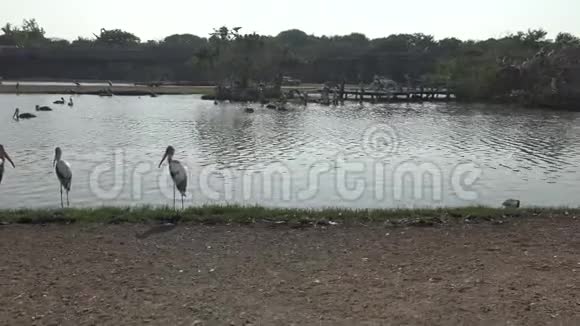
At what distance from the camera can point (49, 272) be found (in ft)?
23.6

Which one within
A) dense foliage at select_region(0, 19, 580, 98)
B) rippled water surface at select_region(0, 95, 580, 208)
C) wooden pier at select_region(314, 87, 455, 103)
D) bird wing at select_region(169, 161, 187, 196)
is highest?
dense foliage at select_region(0, 19, 580, 98)

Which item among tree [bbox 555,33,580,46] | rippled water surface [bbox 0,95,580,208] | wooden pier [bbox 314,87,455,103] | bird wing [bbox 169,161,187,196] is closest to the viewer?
bird wing [bbox 169,161,187,196]

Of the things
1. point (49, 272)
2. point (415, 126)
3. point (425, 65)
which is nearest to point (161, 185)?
point (49, 272)

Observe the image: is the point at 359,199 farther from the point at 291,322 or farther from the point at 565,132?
the point at 565,132

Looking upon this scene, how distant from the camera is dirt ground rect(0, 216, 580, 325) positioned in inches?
229

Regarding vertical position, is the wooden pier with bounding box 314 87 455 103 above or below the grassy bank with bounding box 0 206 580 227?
above

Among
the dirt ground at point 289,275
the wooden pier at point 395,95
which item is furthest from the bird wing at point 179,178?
the wooden pier at point 395,95

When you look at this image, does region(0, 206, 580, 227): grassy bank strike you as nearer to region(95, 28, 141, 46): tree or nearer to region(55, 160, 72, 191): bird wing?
region(55, 160, 72, 191): bird wing

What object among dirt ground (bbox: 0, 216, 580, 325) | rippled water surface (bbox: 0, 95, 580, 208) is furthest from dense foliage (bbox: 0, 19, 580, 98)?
dirt ground (bbox: 0, 216, 580, 325)

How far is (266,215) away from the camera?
1052 centimetres

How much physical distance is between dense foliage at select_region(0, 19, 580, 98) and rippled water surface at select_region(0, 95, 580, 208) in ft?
100

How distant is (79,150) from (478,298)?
61.9 feet

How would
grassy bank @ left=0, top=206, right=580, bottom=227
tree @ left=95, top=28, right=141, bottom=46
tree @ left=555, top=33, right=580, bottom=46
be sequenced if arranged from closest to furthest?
grassy bank @ left=0, top=206, right=580, bottom=227
tree @ left=555, top=33, right=580, bottom=46
tree @ left=95, top=28, right=141, bottom=46

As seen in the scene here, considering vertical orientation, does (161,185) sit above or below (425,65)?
below
